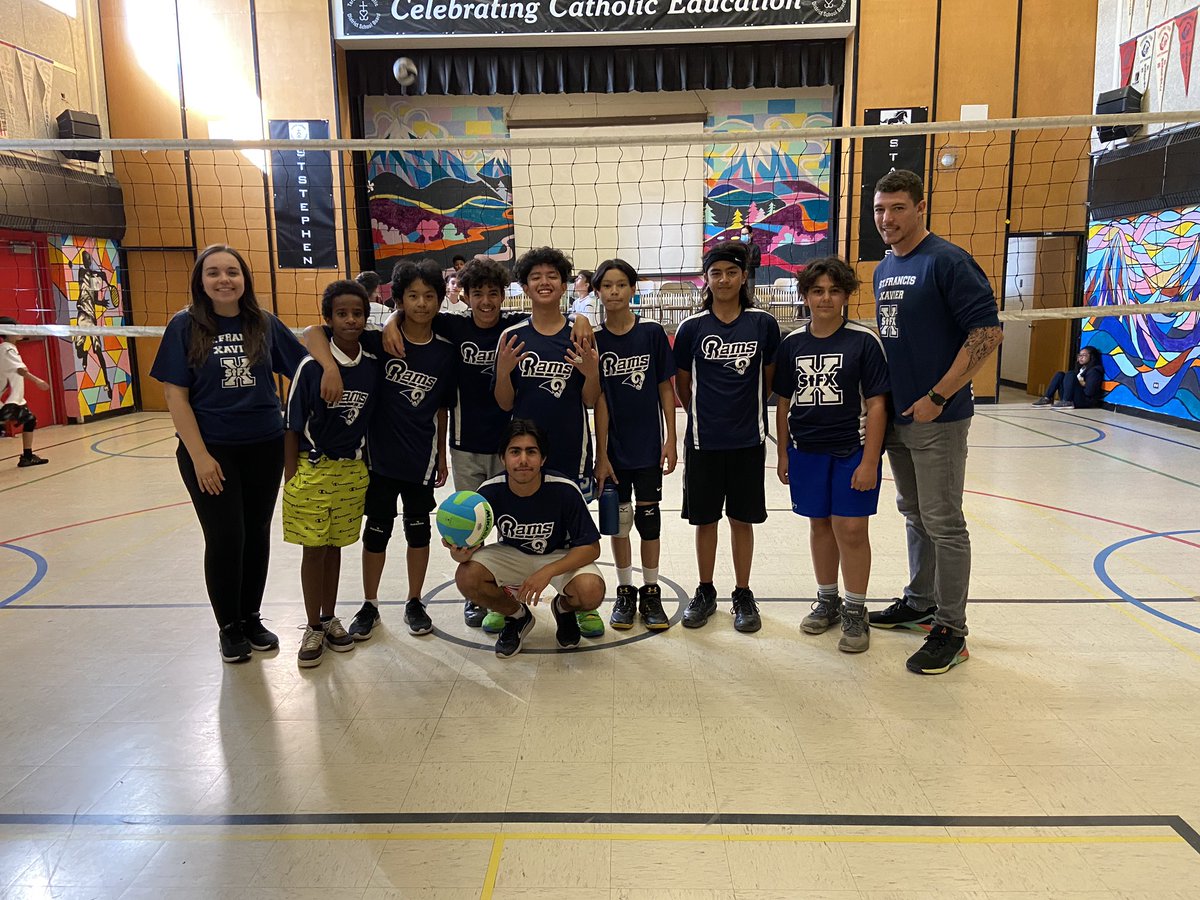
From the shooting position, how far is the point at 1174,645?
295 cm

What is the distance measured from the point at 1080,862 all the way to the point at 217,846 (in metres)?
2.01

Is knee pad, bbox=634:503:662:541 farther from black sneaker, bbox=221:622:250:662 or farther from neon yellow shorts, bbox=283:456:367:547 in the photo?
black sneaker, bbox=221:622:250:662

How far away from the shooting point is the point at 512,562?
116 inches

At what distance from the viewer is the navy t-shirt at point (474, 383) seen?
3.08 meters

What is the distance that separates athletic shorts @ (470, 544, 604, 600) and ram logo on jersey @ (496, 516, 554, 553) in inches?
1.4

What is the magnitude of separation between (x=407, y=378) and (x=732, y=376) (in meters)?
1.23

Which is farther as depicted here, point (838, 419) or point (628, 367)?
point (628, 367)

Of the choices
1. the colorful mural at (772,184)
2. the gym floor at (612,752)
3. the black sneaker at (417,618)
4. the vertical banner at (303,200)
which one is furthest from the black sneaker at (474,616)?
the colorful mural at (772,184)

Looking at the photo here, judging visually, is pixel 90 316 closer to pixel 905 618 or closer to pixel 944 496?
pixel 905 618

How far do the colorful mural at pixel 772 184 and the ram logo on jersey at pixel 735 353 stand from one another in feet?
26.5

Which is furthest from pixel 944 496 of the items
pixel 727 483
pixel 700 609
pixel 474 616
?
pixel 474 616

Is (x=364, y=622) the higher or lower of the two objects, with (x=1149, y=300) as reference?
lower

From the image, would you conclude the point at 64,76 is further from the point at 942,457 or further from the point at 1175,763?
the point at 1175,763

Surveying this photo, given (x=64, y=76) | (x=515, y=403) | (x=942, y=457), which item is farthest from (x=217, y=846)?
(x=64, y=76)
